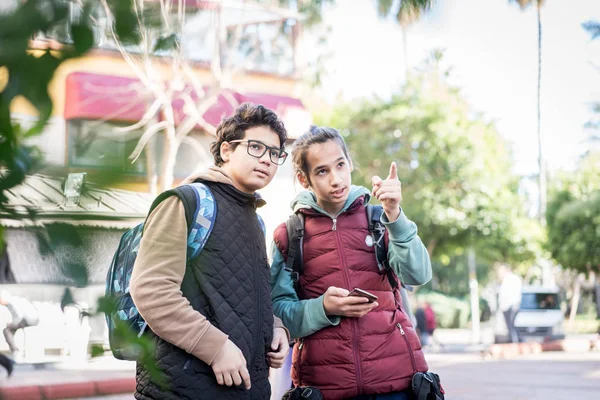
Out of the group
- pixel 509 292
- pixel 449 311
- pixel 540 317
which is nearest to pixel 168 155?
pixel 509 292

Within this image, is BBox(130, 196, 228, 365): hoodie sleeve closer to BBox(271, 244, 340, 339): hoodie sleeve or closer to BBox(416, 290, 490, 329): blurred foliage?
BBox(271, 244, 340, 339): hoodie sleeve

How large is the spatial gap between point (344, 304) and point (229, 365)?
53 centimetres

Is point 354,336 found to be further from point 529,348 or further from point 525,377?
point 529,348

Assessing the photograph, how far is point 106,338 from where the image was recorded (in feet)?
2.74

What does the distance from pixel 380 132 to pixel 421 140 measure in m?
1.26

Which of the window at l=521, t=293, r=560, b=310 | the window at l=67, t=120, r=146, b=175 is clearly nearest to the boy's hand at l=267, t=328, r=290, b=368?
the window at l=67, t=120, r=146, b=175

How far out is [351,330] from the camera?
9.22ft

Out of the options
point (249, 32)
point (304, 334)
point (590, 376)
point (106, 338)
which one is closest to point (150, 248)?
point (304, 334)

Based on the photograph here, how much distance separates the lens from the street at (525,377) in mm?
9469

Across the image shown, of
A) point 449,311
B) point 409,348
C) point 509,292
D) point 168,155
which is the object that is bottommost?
point 449,311

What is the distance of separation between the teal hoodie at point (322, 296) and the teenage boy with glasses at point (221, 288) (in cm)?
16

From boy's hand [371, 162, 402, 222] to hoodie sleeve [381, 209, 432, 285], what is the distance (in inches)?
1.3

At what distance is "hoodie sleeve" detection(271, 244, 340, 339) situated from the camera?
9.16ft

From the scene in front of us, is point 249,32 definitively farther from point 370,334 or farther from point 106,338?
point 106,338
